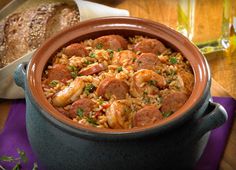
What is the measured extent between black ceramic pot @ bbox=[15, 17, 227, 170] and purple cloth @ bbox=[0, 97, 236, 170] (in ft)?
0.46

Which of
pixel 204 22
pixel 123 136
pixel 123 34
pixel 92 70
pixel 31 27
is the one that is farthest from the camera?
pixel 204 22

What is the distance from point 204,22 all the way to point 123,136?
1.01m

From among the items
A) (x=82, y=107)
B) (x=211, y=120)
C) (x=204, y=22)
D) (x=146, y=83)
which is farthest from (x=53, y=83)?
(x=204, y=22)

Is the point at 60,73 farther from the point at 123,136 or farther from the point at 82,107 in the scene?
the point at 123,136

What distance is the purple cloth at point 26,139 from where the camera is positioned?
1.46m

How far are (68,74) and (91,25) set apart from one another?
20cm

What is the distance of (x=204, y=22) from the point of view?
2033 millimetres

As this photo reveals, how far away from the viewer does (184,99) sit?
129cm

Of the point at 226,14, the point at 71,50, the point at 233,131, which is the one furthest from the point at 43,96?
the point at 226,14

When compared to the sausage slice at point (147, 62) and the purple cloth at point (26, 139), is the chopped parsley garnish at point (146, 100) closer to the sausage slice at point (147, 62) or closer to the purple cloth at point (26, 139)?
the sausage slice at point (147, 62)

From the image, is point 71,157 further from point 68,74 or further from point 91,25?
point 91,25

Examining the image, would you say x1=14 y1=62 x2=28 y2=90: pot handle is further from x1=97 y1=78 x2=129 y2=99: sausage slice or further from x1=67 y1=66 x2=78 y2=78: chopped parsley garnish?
x1=97 y1=78 x2=129 y2=99: sausage slice

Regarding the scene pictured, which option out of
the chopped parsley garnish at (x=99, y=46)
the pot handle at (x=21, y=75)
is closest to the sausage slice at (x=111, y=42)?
the chopped parsley garnish at (x=99, y=46)

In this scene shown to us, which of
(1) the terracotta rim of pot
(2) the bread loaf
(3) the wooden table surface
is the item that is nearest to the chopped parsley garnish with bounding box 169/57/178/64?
(1) the terracotta rim of pot
